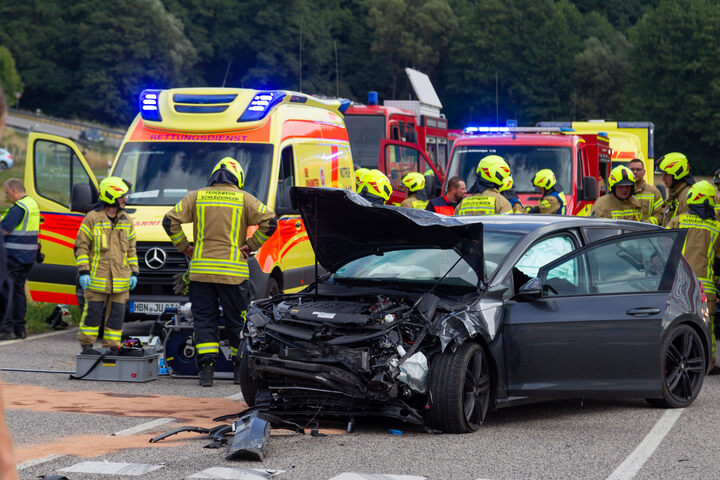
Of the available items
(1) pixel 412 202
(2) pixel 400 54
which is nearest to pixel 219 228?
(1) pixel 412 202

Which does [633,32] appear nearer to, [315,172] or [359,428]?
[315,172]

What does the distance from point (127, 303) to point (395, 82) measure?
308ft

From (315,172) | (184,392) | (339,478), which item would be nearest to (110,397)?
(184,392)

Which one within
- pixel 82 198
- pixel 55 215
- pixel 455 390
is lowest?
pixel 455 390

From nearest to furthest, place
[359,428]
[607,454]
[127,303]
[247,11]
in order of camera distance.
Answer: [607,454], [359,428], [127,303], [247,11]

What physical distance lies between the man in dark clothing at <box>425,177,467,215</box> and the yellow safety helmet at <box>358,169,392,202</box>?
25.1 inches

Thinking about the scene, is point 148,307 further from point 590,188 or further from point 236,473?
point 590,188

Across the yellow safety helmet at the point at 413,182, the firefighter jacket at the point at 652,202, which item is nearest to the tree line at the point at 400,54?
the yellow safety helmet at the point at 413,182

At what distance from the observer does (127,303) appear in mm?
11812

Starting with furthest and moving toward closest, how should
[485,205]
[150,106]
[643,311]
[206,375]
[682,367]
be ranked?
[150,106]
[485,205]
[206,375]
[682,367]
[643,311]

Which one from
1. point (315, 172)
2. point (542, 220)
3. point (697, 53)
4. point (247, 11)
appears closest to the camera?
point (542, 220)

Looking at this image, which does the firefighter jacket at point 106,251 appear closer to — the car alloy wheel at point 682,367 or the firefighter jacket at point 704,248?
the car alloy wheel at point 682,367

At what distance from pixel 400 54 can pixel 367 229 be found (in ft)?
321

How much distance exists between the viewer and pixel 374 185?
1298 centimetres
